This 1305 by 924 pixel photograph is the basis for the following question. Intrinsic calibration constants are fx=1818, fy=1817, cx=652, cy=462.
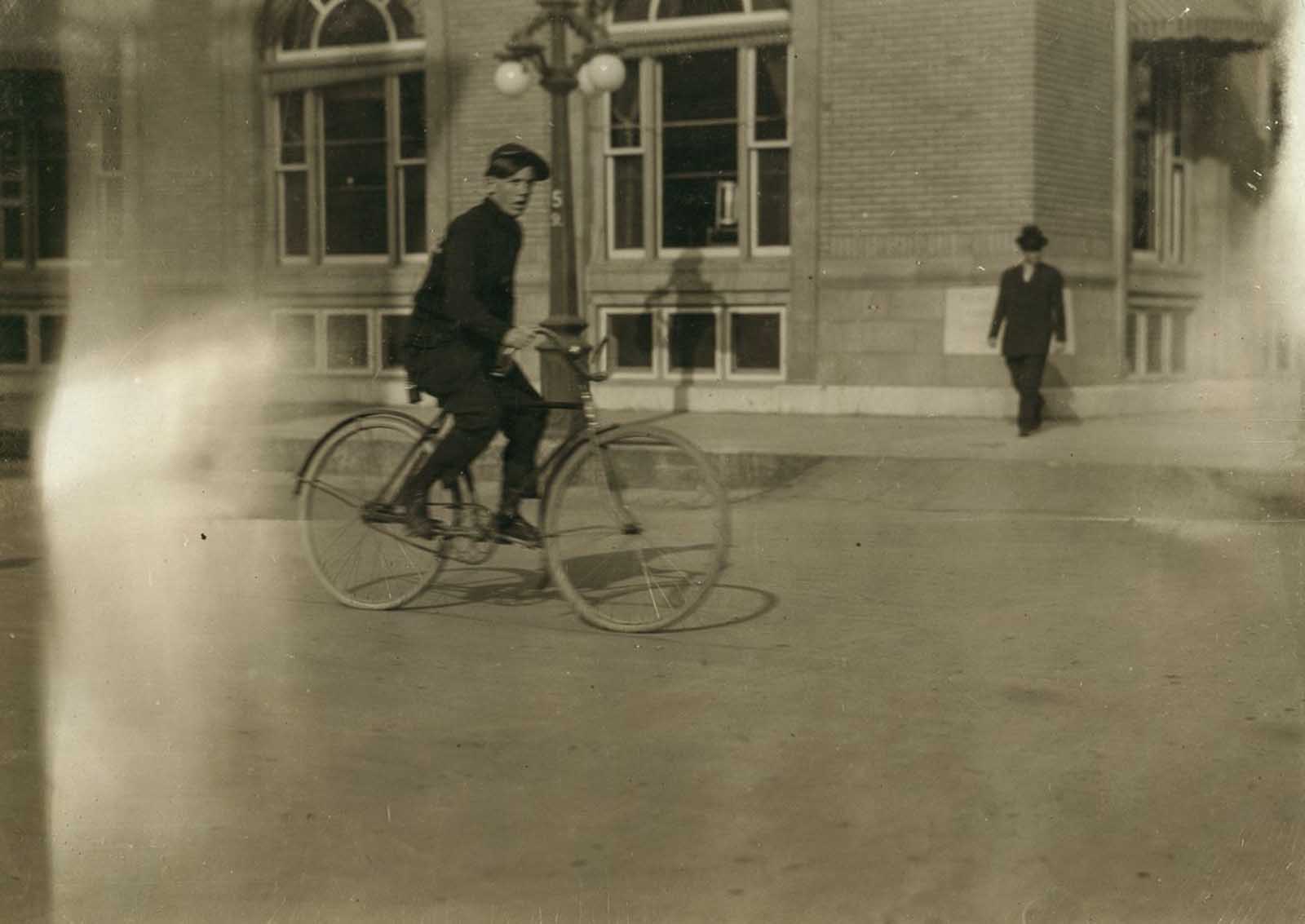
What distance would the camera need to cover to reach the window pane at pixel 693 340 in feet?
64.9

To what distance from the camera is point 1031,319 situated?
16094mm

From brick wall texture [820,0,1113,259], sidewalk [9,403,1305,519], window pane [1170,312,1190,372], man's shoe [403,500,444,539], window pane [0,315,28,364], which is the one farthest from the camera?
window pane [0,315,28,364]

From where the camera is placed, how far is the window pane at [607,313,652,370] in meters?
20.1

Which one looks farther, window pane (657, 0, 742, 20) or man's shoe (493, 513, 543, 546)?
window pane (657, 0, 742, 20)

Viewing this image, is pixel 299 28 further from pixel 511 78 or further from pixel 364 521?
pixel 364 521

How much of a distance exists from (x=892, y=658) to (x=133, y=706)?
2.68 m

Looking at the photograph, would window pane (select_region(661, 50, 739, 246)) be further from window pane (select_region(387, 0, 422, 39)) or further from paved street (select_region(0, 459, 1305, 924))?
paved street (select_region(0, 459, 1305, 924))

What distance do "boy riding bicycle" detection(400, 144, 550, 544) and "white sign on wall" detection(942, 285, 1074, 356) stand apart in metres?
11.2

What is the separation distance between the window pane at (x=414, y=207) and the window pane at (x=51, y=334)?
19.6 ft

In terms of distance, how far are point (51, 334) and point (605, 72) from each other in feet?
40.3

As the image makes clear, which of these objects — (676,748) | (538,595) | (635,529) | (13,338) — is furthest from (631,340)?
(676,748)

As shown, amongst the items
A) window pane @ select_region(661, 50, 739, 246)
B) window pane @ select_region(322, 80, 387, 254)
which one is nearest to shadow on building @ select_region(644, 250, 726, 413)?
window pane @ select_region(661, 50, 739, 246)

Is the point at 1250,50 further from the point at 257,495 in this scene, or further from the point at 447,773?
the point at 447,773

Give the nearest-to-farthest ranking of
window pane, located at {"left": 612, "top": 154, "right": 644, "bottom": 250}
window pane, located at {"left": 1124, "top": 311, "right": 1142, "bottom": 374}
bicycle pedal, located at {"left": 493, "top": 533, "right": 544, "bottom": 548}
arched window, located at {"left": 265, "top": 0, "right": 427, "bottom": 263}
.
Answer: bicycle pedal, located at {"left": 493, "top": 533, "right": 544, "bottom": 548}, window pane, located at {"left": 1124, "top": 311, "right": 1142, "bottom": 374}, window pane, located at {"left": 612, "top": 154, "right": 644, "bottom": 250}, arched window, located at {"left": 265, "top": 0, "right": 427, "bottom": 263}
